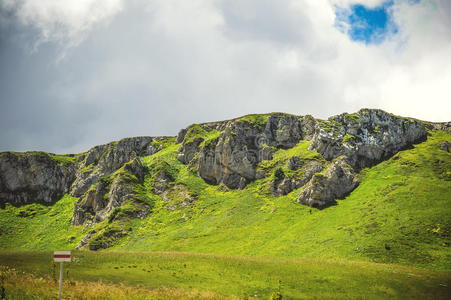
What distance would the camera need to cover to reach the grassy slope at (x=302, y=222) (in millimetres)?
66125

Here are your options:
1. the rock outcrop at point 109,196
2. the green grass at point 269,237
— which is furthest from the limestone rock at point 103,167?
the rock outcrop at point 109,196

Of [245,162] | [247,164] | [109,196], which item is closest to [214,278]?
[247,164]

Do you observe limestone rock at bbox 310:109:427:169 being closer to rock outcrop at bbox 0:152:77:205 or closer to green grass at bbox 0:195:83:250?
green grass at bbox 0:195:83:250

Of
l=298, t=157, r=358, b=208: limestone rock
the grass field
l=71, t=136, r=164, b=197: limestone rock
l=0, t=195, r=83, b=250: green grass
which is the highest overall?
l=71, t=136, r=164, b=197: limestone rock

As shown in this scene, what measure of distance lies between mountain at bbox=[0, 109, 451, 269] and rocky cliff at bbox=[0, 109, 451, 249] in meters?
0.61

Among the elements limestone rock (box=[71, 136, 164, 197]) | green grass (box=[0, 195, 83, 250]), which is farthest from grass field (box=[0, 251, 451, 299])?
limestone rock (box=[71, 136, 164, 197])

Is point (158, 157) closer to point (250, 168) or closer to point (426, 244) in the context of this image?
point (250, 168)

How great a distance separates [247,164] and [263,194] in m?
25.6

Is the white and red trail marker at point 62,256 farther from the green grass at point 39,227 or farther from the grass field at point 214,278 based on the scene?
the green grass at point 39,227

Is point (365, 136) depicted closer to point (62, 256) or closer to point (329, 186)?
point (329, 186)

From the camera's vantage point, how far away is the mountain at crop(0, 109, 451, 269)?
7544 centimetres

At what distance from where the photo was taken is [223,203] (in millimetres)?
126125

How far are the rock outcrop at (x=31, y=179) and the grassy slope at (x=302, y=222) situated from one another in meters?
18.7

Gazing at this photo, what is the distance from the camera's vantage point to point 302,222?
9319cm
